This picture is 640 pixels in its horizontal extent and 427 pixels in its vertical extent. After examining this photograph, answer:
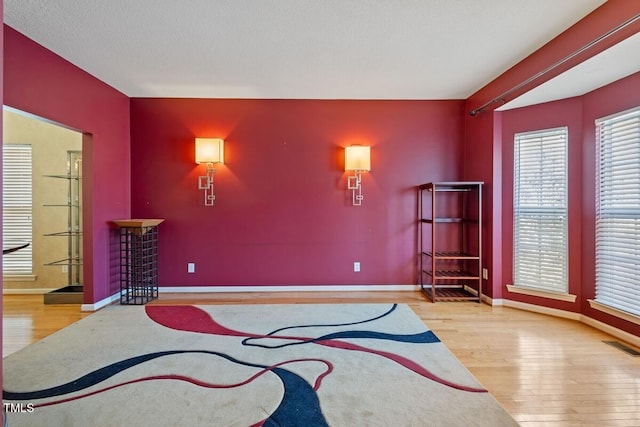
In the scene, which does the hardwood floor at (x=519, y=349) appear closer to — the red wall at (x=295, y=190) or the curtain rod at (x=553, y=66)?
the red wall at (x=295, y=190)

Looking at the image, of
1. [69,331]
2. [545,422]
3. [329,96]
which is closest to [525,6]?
[329,96]

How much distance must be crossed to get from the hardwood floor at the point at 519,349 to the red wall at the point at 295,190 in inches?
16.1

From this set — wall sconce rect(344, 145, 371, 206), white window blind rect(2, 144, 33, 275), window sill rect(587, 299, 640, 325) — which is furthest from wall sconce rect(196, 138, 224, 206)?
window sill rect(587, 299, 640, 325)

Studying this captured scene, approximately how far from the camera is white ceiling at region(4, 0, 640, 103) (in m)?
2.25

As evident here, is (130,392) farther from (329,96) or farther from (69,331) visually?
(329,96)

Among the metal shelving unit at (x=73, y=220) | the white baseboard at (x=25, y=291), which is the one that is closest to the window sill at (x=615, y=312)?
the metal shelving unit at (x=73, y=220)

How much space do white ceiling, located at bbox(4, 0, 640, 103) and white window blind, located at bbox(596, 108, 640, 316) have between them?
1.87 ft

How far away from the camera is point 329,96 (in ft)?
13.2

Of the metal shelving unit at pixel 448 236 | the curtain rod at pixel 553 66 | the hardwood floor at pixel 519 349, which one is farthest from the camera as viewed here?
the metal shelving unit at pixel 448 236

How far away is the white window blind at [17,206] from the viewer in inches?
160

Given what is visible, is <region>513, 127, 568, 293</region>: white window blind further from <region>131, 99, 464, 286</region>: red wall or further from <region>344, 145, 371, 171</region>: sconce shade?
<region>344, 145, 371, 171</region>: sconce shade

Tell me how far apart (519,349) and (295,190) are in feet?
9.51

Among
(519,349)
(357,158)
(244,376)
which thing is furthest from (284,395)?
(357,158)

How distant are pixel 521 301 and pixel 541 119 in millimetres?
1999
